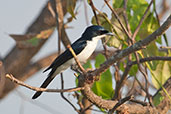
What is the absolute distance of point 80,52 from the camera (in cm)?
391

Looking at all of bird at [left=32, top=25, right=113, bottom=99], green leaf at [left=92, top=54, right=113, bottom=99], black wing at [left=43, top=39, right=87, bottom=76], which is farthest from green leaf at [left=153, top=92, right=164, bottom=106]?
black wing at [left=43, top=39, right=87, bottom=76]

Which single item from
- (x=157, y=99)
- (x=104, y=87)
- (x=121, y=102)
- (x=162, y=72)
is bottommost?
(x=157, y=99)

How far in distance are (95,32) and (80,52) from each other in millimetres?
277

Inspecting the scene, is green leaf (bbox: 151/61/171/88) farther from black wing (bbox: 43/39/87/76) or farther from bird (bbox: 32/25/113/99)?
black wing (bbox: 43/39/87/76)

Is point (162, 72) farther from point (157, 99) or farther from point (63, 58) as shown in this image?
point (63, 58)

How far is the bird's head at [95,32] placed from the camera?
3957mm

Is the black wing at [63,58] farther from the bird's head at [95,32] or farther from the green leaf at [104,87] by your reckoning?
the green leaf at [104,87]

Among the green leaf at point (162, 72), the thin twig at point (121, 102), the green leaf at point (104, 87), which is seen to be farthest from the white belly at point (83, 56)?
the thin twig at point (121, 102)

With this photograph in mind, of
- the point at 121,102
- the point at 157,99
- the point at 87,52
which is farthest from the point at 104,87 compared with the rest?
the point at 121,102

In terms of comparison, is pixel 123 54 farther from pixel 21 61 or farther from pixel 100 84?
pixel 21 61

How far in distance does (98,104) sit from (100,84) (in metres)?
0.92

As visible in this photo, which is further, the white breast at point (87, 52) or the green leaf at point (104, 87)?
the green leaf at point (104, 87)

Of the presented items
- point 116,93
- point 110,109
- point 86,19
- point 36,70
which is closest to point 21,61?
point 36,70

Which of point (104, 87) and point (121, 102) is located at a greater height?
point (121, 102)
